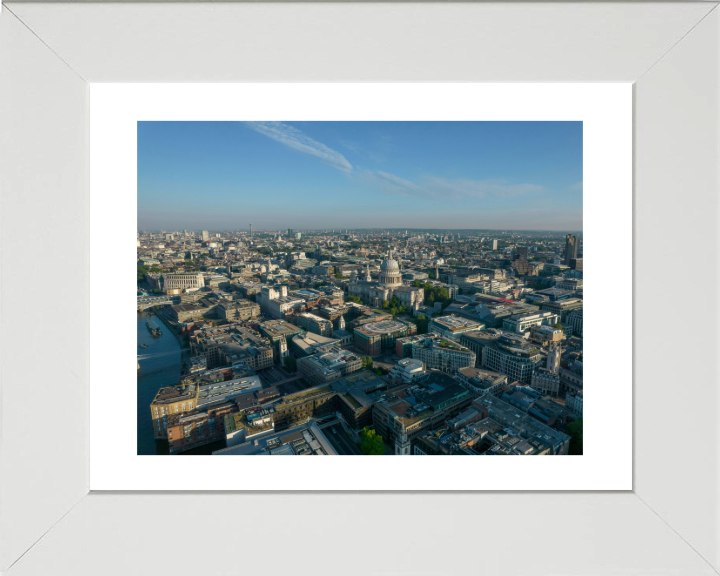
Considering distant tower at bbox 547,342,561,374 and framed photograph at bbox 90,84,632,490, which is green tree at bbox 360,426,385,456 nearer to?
framed photograph at bbox 90,84,632,490

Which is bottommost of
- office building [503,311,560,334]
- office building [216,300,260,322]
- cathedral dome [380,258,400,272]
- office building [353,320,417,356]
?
office building [353,320,417,356]

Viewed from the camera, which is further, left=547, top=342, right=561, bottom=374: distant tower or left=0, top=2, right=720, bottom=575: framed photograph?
left=547, top=342, right=561, bottom=374: distant tower

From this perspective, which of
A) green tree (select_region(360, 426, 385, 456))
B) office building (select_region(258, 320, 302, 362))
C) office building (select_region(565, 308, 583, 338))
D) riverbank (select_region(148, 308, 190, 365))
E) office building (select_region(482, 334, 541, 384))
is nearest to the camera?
office building (select_region(565, 308, 583, 338))

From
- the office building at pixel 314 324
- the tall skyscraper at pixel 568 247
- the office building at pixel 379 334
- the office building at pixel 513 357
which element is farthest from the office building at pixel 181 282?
the tall skyscraper at pixel 568 247

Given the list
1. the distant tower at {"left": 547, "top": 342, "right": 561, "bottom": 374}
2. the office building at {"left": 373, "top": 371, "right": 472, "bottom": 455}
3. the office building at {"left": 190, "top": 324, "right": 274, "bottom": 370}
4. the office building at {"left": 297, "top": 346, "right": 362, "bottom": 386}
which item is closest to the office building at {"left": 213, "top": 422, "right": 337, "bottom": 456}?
the office building at {"left": 373, "top": 371, "right": 472, "bottom": 455}

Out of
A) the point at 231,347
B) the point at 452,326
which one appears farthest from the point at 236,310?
the point at 452,326
